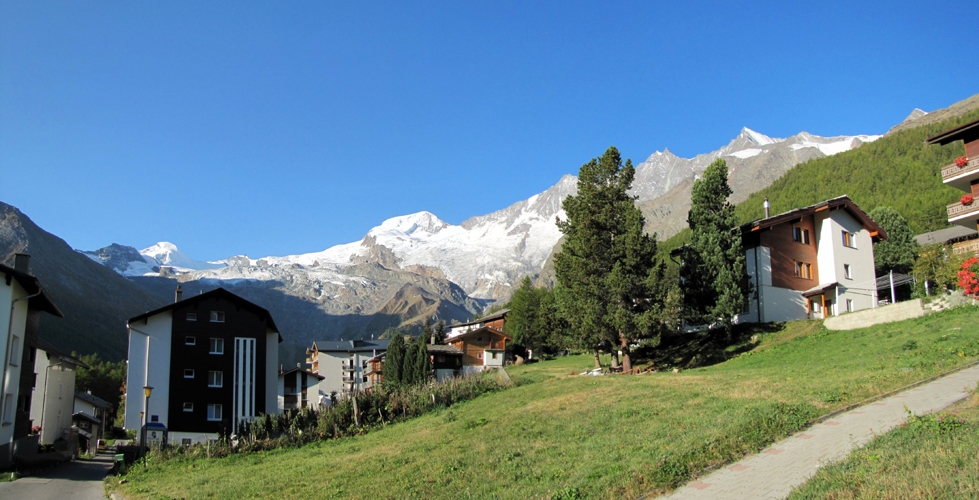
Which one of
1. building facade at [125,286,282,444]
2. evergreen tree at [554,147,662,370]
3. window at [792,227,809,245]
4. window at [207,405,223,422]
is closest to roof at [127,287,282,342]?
building facade at [125,286,282,444]

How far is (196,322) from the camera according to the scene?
41.6m

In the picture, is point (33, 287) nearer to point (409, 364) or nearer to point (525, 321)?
point (409, 364)

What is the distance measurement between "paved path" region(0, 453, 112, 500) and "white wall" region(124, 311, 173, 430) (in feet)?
36.4

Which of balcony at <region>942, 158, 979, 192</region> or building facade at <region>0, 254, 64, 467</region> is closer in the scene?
building facade at <region>0, 254, 64, 467</region>

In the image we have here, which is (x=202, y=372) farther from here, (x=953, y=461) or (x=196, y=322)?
(x=953, y=461)

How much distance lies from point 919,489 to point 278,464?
1869cm

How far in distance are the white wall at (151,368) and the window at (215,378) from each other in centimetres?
248

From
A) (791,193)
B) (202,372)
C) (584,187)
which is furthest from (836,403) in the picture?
(791,193)

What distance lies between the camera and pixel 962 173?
29.0 metres

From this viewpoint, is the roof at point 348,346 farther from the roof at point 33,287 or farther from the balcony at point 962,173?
the balcony at point 962,173

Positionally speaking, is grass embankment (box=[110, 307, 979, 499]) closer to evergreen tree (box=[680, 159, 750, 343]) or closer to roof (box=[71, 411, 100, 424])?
evergreen tree (box=[680, 159, 750, 343])

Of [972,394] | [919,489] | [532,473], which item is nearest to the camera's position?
[919,489]

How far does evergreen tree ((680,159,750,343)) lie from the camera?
1409 inches

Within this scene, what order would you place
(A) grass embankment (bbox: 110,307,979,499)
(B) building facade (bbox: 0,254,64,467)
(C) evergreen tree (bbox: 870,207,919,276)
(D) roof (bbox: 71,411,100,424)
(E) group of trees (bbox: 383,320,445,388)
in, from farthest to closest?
(C) evergreen tree (bbox: 870,207,919,276)
(D) roof (bbox: 71,411,100,424)
(E) group of trees (bbox: 383,320,445,388)
(B) building facade (bbox: 0,254,64,467)
(A) grass embankment (bbox: 110,307,979,499)
